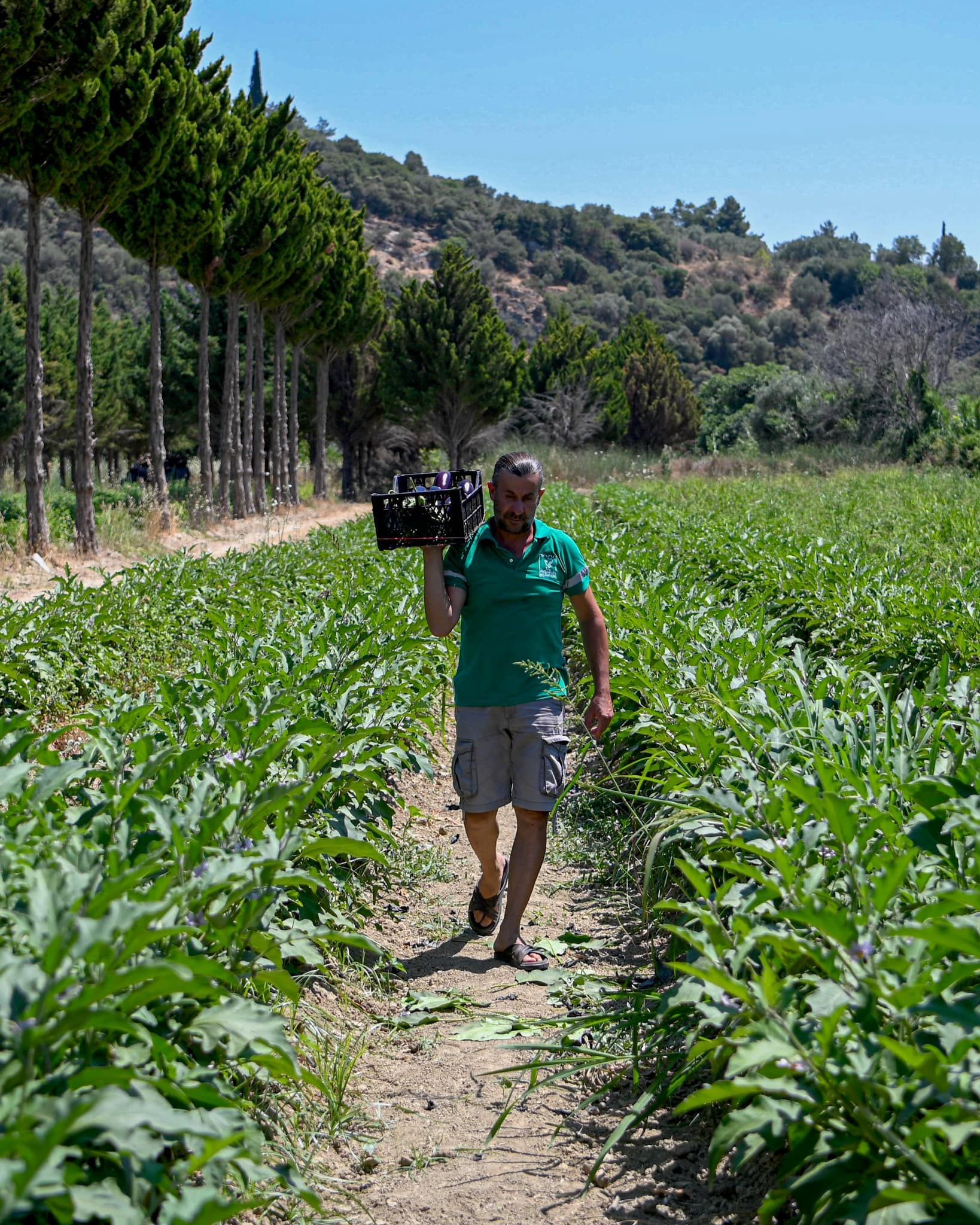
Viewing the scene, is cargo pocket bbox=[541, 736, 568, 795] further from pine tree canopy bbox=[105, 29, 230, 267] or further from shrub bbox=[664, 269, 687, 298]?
shrub bbox=[664, 269, 687, 298]

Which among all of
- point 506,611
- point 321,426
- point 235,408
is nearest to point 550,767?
point 506,611

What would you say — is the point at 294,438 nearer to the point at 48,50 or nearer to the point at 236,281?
the point at 236,281

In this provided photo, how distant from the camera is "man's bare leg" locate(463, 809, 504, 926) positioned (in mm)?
4770

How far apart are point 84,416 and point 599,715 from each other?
14.0 m

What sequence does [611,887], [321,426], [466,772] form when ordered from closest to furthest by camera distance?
[466,772]
[611,887]
[321,426]

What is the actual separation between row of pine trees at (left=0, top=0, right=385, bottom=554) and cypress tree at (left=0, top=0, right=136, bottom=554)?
0.02m

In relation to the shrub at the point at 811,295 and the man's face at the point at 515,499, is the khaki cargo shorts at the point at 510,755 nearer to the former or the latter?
the man's face at the point at 515,499

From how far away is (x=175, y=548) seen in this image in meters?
20.3

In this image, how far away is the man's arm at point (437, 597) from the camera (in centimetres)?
443

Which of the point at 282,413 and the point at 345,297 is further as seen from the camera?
the point at 345,297

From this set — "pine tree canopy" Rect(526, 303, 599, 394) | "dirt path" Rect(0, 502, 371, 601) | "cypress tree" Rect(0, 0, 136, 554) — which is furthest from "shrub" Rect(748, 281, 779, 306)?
"cypress tree" Rect(0, 0, 136, 554)

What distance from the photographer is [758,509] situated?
63.3ft

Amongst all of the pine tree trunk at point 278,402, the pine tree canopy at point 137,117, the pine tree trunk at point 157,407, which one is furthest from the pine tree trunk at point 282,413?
the pine tree canopy at point 137,117

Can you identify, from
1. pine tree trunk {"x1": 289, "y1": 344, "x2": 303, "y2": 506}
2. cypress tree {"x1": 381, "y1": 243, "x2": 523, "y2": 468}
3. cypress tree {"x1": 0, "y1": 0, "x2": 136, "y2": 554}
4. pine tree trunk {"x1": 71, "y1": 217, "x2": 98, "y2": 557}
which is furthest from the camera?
cypress tree {"x1": 381, "y1": 243, "x2": 523, "y2": 468}
